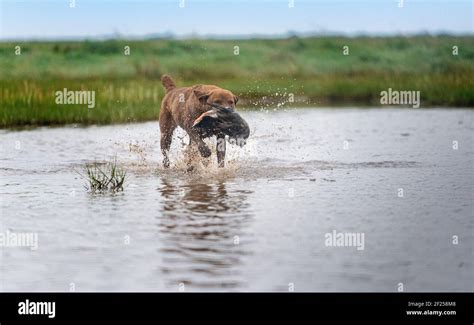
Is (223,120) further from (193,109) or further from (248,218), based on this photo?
(248,218)

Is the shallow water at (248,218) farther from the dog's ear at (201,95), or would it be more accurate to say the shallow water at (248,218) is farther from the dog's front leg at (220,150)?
the dog's ear at (201,95)

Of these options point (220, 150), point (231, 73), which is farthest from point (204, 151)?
point (231, 73)

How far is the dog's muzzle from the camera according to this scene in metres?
12.0

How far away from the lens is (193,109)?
1269 centimetres

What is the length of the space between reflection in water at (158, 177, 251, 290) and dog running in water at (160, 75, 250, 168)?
2.11 feet

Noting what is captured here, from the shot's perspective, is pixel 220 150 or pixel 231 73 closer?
pixel 220 150

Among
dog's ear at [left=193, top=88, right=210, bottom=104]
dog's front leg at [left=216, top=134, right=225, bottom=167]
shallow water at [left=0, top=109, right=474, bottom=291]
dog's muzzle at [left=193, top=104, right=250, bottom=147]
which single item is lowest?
shallow water at [left=0, top=109, right=474, bottom=291]

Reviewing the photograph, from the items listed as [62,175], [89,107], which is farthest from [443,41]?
[62,175]

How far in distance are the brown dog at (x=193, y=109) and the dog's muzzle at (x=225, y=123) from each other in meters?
0.05

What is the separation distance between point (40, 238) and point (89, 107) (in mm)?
12058

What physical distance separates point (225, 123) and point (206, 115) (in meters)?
0.28

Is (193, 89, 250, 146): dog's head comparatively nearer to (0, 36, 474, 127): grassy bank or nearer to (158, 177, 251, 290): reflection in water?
(158, 177, 251, 290): reflection in water

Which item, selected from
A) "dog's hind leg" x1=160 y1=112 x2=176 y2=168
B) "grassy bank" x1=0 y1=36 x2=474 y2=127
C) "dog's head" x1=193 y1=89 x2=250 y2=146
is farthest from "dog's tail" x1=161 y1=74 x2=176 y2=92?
"grassy bank" x1=0 y1=36 x2=474 y2=127

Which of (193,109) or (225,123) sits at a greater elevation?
(193,109)
